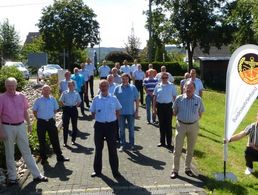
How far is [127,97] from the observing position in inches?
488

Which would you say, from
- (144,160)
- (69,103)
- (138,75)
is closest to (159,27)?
(138,75)

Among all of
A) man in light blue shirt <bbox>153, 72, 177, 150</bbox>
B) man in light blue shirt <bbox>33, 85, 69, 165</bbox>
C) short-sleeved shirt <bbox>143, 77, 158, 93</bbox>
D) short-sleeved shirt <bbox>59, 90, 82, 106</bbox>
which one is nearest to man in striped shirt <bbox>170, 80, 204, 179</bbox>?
man in light blue shirt <bbox>153, 72, 177, 150</bbox>

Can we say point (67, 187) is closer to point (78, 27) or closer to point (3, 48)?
point (78, 27)

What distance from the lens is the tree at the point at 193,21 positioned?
44.8m

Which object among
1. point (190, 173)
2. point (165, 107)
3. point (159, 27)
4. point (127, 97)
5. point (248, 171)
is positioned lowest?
point (248, 171)

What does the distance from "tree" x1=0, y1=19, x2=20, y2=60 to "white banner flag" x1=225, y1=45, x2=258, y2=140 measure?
58.7m

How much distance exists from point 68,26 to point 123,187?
43490 millimetres

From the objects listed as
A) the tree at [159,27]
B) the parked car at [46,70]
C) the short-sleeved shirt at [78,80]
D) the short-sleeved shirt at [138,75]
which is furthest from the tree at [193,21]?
the short-sleeved shirt at [78,80]

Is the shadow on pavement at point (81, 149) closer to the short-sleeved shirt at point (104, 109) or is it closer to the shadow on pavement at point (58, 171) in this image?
the shadow on pavement at point (58, 171)

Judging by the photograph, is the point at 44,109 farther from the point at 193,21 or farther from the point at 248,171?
the point at 193,21

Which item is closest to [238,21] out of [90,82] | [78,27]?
[78,27]

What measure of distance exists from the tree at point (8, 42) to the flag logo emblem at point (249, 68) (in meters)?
58.8

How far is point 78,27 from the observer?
5147 centimetres

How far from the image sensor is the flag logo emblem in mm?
9680
